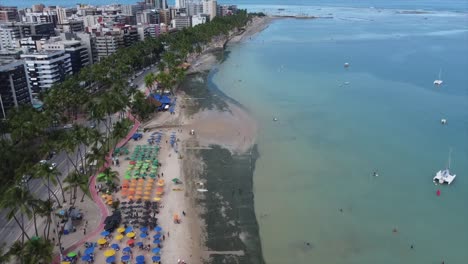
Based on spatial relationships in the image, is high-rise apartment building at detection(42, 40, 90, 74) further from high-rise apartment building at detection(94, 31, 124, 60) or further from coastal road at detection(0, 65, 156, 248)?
coastal road at detection(0, 65, 156, 248)

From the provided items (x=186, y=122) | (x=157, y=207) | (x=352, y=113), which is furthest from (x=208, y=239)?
(x=352, y=113)

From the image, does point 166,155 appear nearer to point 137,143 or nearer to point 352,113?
point 137,143

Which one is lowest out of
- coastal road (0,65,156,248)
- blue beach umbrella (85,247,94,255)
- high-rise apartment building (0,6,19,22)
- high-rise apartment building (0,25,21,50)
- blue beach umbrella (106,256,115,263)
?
blue beach umbrella (106,256,115,263)

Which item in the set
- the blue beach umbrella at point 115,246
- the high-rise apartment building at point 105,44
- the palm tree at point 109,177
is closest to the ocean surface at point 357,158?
the blue beach umbrella at point 115,246

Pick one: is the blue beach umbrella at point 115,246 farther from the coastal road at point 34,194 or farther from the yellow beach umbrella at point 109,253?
the coastal road at point 34,194

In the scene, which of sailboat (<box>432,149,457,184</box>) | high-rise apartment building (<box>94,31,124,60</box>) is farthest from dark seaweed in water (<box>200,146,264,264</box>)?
high-rise apartment building (<box>94,31,124,60</box>)

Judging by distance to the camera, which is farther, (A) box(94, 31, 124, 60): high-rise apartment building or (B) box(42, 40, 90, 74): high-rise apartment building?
A: (A) box(94, 31, 124, 60): high-rise apartment building
